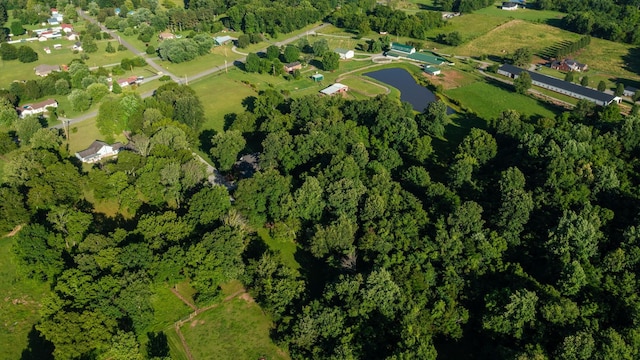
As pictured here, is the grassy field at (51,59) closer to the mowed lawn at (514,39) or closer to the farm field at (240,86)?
the farm field at (240,86)

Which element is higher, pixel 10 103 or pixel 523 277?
pixel 523 277

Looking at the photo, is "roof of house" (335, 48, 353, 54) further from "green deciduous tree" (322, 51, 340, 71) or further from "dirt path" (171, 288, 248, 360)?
"dirt path" (171, 288, 248, 360)

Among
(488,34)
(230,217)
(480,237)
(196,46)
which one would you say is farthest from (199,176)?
(488,34)

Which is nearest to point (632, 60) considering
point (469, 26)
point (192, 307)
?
point (469, 26)

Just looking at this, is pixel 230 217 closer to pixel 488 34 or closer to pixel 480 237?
pixel 480 237

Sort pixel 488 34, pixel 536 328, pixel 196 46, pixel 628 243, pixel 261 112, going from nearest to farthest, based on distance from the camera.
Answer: pixel 536 328 → pixel 628 243 → pixel 261 112 → pixel 196 46 → pixel 488 34

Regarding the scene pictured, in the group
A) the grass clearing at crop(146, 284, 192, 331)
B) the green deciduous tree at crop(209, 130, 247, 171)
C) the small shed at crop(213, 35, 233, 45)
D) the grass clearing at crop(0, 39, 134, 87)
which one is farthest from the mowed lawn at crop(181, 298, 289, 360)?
the small shed at crop(213, 35, 233, 45)
